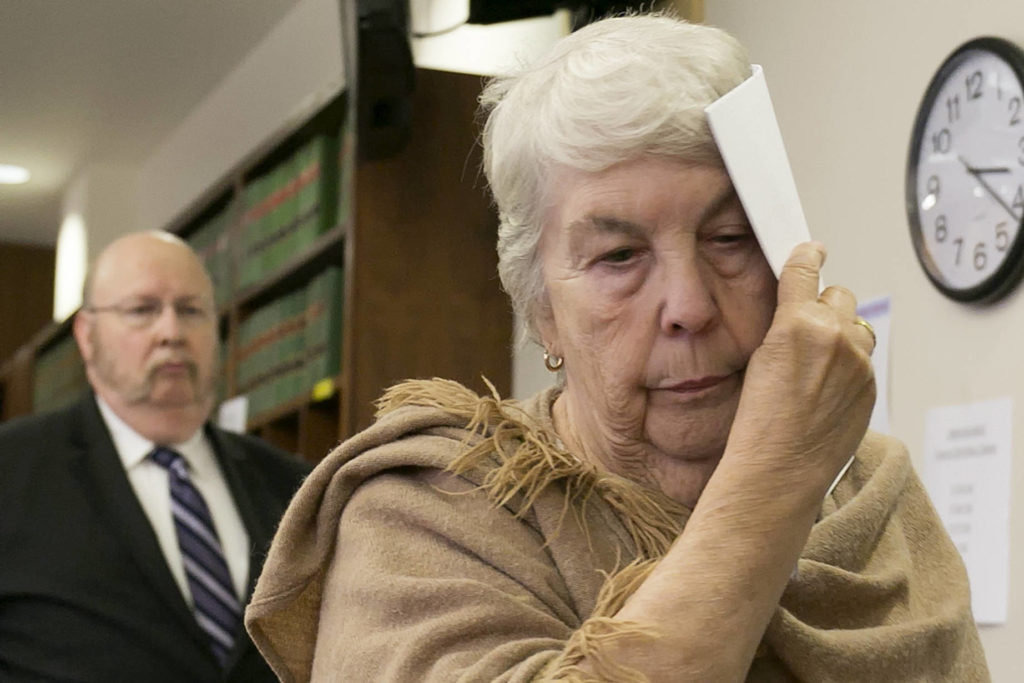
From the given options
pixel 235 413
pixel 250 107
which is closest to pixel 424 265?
pixel 235 413

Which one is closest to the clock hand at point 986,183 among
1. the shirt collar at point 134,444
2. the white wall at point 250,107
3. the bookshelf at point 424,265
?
the bookshelf at point 424,265

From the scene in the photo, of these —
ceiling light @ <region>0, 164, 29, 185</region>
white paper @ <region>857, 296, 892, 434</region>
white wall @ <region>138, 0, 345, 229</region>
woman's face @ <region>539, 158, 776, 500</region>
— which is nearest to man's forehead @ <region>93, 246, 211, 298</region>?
white wall @ <region>138, 0, 345, 229</region>

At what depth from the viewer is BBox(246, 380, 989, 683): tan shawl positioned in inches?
43.4

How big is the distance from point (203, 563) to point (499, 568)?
198 centimetres

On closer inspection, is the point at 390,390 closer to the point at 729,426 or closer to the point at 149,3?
the point at 729,426

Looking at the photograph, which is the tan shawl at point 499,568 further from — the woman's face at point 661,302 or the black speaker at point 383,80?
the black speaker at point 383,80

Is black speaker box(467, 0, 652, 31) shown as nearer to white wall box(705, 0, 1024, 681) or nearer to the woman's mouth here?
white wall box(705, 0, 1024, 681)

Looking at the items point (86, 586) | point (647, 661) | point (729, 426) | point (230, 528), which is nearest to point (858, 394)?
point (729, 426)

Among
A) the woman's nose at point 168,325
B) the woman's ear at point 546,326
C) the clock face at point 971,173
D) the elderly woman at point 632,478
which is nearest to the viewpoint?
the elderly woman at point 632,478

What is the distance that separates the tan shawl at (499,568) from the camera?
110 cm

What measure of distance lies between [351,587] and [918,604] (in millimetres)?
481

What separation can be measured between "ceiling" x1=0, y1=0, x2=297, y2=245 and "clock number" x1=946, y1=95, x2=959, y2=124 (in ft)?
10.2

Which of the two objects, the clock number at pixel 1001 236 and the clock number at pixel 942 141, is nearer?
the clock number at pixel 1001 236

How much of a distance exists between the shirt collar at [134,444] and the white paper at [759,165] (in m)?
2.26
